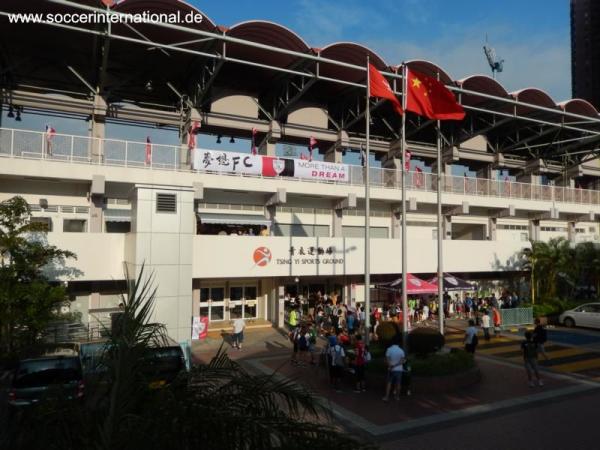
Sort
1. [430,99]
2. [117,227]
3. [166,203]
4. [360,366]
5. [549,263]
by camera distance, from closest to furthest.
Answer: [360,366]
[430,99]
[166,203]
[117,227]
[549,263]

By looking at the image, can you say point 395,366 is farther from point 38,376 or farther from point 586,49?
point 586,49

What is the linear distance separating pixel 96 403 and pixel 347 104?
93.6 feet

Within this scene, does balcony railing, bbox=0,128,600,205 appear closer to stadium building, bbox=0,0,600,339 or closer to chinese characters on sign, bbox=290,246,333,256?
stadium building, bbox=0,0,600,339

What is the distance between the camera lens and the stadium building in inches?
751

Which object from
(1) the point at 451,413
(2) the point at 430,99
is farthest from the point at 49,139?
(1) the point at 451,413

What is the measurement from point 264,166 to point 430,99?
925 centimetres

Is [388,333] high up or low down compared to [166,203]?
down

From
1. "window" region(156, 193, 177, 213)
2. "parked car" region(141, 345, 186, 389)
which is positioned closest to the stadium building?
"window" region(156, 193, 177, 213)

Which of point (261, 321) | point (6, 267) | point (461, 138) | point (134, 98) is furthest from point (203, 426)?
point (461, 138)

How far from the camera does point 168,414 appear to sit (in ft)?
11.6

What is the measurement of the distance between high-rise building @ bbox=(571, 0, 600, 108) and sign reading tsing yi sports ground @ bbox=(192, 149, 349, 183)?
84.2 m

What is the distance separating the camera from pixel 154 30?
73.4 ft

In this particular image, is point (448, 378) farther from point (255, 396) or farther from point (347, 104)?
point (347, 104)

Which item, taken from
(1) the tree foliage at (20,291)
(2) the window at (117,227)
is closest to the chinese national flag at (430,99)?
(1) the tree foliage at (20,291)
